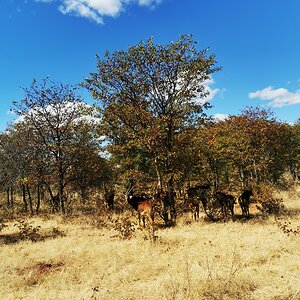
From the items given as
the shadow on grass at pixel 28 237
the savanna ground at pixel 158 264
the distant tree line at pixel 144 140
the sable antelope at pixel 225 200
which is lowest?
the savanna ground at pixel 158 264

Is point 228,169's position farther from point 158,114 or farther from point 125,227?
point 125,227

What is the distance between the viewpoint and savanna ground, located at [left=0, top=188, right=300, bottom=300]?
7.23 metres

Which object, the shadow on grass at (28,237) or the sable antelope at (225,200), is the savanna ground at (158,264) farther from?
the sable antelope at (225,200)

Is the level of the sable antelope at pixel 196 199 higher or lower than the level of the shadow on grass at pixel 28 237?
higher

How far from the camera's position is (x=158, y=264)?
9367mm

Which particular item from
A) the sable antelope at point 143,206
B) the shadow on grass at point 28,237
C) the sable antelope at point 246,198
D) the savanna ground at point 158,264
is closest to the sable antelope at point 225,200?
the sable antelope at point 246,198

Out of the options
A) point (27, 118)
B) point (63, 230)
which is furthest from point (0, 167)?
point (63, 230)

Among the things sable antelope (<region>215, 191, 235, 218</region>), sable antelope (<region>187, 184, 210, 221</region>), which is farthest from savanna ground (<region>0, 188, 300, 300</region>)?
sable antelope (<region>187, 184, 210, 221</region>)

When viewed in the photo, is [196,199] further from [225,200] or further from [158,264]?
[158,264]

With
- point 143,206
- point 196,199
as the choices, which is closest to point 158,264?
point 143,206

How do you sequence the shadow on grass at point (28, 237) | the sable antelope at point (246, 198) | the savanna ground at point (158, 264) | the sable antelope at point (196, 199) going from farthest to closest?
the sable antelope at point (246, 198)
the sable antelope at point (196, 199)
the shadow on grass at point (28, 237)
the savanna ground at point (158, 264)

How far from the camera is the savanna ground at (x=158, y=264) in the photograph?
23.7ft

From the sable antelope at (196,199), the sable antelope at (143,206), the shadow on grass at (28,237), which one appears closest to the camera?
the shadow on grass at (28,237)

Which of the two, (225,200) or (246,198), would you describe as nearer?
(225,200)
